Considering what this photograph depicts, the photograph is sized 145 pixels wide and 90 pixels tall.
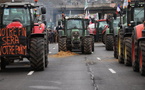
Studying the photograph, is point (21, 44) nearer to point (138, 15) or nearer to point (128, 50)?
point (128, 50)

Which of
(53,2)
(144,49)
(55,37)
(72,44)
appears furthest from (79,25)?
(53,2)

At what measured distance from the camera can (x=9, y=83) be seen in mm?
12977

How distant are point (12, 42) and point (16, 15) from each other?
5.75 feet

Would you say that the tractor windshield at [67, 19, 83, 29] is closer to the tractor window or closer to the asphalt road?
the asphalt road

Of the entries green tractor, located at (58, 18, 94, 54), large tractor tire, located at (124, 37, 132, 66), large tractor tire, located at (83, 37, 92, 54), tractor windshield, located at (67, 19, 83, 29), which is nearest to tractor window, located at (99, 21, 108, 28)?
green tractor, located at (58, 18, 94, 54)

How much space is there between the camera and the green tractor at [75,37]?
2753cm

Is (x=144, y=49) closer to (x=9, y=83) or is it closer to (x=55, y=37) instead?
(x=9, y=83)

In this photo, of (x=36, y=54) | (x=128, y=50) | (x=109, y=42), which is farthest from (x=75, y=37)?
(x=36, y=54)

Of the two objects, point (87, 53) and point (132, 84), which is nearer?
point (132, 84)

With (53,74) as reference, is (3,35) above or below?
above

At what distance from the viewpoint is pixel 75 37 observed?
2794 centimetres

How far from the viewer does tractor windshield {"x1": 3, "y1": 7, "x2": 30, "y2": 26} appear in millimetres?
17516

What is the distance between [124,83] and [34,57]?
15.7ft

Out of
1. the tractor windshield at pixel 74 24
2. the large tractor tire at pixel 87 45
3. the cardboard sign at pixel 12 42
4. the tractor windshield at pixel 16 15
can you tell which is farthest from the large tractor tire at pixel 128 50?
the tractor windshield at pixel 74 24
